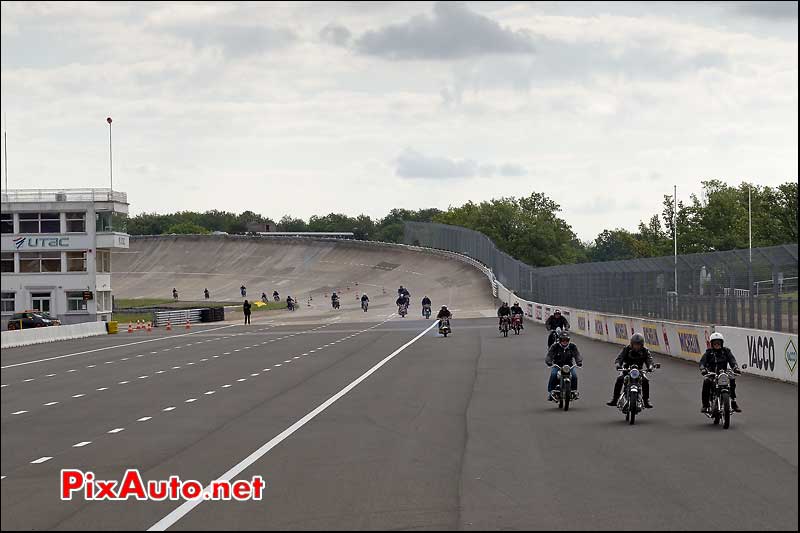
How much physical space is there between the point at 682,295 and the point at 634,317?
5.81m

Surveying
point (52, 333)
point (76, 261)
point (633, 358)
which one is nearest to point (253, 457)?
point (76, 261)

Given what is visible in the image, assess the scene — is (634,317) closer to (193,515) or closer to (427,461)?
(427,461)

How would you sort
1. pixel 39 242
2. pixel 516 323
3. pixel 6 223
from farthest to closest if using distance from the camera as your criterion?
1. pixel 516 323
2. pixel 39 242
3. pixel 6 223

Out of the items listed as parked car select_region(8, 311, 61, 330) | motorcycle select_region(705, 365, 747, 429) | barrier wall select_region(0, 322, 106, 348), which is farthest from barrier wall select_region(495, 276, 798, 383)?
parked car select_region(8, 311, 61, 330)

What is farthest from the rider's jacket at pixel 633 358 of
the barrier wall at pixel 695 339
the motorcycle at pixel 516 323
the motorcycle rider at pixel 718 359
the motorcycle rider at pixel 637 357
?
the motorcycle at pixel 516 323

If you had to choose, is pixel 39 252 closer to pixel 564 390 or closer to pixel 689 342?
pixel 564 390

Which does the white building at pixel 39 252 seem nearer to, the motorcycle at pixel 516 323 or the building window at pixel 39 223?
the building window at pixel 39 223

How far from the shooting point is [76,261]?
16.7 meters

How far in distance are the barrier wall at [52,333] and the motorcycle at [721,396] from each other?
127ft

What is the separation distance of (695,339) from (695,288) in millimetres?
2783

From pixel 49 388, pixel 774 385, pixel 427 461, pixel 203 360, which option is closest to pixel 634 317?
pixel 203 360

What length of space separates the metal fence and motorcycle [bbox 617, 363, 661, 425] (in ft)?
26.0

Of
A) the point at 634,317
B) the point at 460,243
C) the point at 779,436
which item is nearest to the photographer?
the point at 779,436

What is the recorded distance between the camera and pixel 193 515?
35.7 ft
